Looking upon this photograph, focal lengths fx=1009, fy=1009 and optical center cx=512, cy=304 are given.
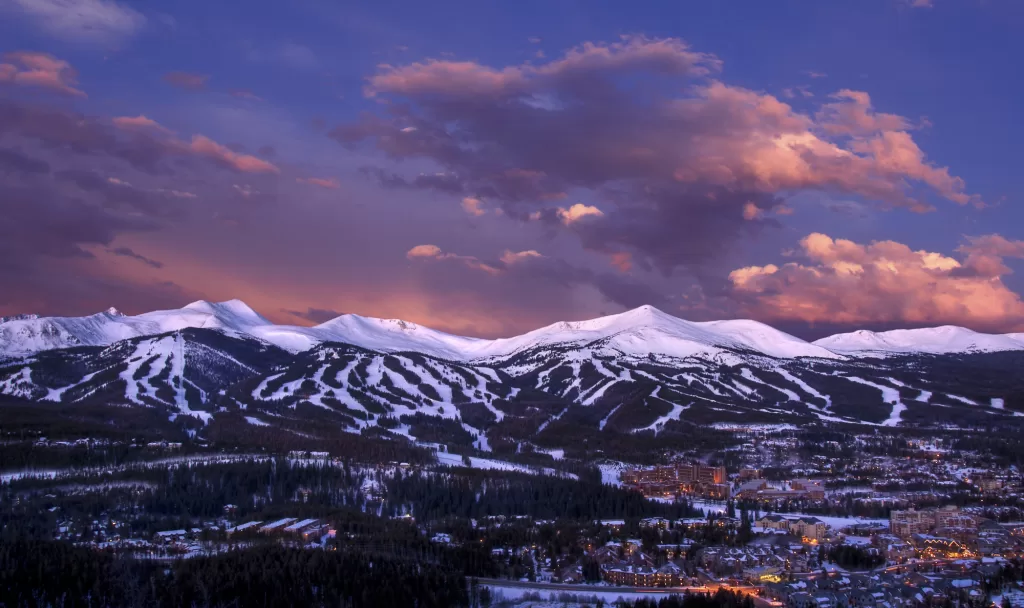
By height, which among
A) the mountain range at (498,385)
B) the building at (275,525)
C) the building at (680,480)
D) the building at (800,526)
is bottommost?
the building at (275,525)

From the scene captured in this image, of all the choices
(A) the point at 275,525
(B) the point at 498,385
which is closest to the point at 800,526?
(A) the point at 275,525

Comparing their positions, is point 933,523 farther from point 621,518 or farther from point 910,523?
point 621,518

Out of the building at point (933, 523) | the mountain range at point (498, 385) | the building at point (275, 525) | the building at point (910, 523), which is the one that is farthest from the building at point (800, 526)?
the mountain range at point (498, 385)

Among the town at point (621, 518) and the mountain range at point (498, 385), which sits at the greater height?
the mountain range at point (498, 385)

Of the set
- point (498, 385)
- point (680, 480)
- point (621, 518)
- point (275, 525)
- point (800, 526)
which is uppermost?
point (498, 385)

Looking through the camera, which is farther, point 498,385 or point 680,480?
point 498,385

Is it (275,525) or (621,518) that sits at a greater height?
(621,518)

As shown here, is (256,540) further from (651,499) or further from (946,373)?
(946,373)

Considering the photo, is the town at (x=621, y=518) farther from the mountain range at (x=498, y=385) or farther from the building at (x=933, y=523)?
the mountain range at (x=498, y=385)

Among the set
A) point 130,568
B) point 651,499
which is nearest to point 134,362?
point 651,499
